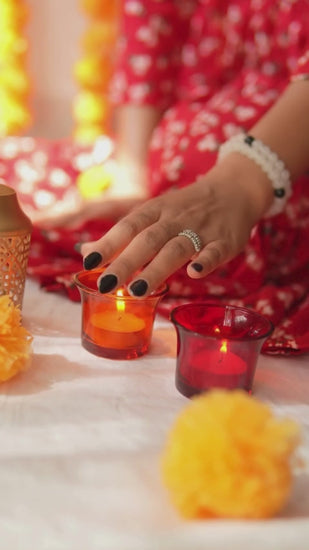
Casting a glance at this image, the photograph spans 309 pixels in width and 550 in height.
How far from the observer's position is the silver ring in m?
0.71

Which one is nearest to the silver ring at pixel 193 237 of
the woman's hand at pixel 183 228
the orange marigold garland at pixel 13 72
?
the woman's hand at pixel 183 228

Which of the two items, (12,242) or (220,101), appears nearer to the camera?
(12,242)

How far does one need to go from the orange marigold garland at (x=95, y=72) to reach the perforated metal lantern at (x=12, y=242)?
153cm

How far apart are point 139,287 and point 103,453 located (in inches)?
6.9

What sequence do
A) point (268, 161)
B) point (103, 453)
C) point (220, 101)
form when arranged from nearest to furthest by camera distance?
point (103, 453), point (268, 161), point (220, 101)

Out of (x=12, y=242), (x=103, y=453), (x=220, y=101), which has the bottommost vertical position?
(x=103, y=453)

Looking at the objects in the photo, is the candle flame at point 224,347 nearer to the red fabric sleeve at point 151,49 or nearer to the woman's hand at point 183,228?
the woman's hand at point 183,228

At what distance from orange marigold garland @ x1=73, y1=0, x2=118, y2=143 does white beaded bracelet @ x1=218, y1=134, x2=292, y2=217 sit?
1.39m

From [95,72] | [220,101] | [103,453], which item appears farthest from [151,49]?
[103,453]

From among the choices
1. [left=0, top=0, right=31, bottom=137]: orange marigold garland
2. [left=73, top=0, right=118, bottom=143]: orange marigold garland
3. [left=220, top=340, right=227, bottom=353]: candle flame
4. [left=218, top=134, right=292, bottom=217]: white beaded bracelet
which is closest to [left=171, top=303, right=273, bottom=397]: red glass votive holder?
[left=220, top=340, right=227, bottom=353]: candle flame

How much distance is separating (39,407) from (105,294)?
142mm

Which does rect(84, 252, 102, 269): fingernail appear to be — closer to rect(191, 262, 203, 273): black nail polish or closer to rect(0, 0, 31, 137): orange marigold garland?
rect(191, 262, 203, 273): black nail polish

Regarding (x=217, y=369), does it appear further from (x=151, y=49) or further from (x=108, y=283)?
(x=151, y=49)

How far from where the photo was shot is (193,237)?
2.35ft
